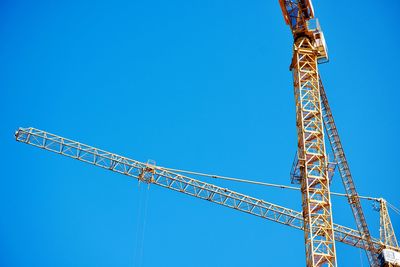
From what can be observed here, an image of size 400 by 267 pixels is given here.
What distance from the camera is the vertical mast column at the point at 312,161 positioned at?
32.7 metres

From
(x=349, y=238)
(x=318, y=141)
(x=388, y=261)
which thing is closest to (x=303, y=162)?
(x=318, y=141)

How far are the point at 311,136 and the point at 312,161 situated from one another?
1.67 meters

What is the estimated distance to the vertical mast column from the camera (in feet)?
107

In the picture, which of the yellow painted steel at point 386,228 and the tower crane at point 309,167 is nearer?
the tower crane at point 309,167

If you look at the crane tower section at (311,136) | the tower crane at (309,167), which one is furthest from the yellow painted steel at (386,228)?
the crane tower section at (311,136)

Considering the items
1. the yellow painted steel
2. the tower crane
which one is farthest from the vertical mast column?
the yellow painted steel

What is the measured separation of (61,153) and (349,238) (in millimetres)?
29306

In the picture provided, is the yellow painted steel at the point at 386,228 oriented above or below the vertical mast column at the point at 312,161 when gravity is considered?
above

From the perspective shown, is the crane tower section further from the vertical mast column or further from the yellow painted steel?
the yellow painted steel

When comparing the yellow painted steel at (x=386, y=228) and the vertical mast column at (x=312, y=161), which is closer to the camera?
the vertical mast column at (x=312, y=161)

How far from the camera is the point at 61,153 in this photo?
53719mm

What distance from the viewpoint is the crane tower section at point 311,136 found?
32844mm

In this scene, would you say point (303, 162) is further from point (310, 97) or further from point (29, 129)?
point (29, 129)

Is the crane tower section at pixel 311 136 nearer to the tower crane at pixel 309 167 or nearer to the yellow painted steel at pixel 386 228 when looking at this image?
the tower crane at pixel 309 167
